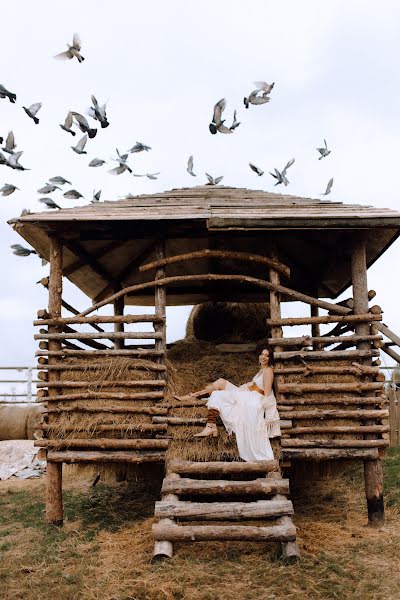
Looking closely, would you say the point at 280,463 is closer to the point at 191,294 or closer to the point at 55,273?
the point at 55,273

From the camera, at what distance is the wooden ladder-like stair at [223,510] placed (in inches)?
260

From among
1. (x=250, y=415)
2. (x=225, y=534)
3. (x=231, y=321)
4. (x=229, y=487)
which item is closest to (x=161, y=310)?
(x=250, y=415)

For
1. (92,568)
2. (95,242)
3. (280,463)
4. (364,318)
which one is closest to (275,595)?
(92,568)

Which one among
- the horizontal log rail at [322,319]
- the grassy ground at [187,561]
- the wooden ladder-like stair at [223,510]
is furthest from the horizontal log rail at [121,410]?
the horizontal log rail at [322,319]

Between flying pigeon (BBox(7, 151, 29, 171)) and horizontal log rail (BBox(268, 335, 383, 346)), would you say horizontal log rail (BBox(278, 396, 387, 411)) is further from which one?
flying pigeon (BBox(7, 151, 29, 171))

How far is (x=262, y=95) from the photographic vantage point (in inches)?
400

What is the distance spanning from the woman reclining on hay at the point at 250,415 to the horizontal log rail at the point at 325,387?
0.25 meters

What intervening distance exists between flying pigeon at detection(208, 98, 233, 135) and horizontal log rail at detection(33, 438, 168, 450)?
483 cm

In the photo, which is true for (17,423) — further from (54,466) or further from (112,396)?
(112,396)

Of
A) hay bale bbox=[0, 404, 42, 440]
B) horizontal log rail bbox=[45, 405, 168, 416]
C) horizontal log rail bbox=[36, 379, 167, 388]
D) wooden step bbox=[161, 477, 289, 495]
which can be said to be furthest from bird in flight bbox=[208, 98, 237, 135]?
hay bale bbox=[0, 404, 42, 440]

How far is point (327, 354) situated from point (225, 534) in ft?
10.2

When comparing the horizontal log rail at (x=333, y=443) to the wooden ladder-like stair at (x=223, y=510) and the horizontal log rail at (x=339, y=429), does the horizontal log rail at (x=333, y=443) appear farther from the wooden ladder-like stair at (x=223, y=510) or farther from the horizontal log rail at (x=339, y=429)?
the wooden ladder-like stair at (x=223, y=510)

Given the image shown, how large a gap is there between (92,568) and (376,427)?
414 cm

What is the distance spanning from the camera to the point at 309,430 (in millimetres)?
8391
